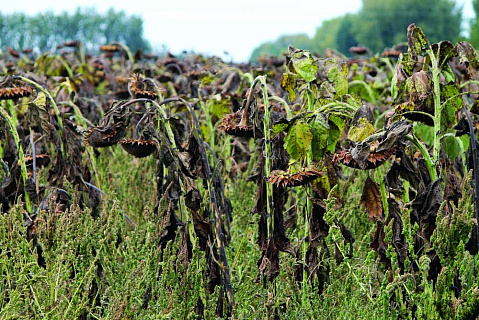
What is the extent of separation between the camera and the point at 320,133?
2.09 meters

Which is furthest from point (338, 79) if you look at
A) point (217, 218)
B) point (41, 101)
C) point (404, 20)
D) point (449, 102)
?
point (404, 20)

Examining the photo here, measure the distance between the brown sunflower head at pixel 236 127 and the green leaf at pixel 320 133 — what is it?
237 mm

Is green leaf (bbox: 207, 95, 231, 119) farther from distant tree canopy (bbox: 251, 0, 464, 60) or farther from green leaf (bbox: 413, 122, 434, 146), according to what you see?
distant tree canopy (bbox: 251, 0, 464, 60)

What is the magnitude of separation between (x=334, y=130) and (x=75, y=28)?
8125cm

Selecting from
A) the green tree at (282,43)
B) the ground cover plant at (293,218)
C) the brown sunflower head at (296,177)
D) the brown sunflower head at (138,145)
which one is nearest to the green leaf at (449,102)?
the ground cover plant at (293,218)

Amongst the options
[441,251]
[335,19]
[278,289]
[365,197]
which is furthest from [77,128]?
[335,19]

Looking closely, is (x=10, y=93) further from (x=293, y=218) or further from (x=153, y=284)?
(x=293, y=218)

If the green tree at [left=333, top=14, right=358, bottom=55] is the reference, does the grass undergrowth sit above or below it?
below

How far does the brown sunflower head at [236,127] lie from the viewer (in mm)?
2199

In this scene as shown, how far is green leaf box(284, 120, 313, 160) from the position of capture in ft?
6.68

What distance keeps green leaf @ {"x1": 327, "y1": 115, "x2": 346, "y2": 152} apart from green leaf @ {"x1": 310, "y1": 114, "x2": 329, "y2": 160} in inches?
2.8

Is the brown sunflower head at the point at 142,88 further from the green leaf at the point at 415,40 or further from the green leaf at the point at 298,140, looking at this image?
the green leaf at the point at 415,40

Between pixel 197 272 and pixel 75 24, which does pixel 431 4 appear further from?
Result: pixel 197 272

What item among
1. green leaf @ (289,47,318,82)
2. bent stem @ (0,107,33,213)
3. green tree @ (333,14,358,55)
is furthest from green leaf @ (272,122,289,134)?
green tree @ (333,14,358,55)
